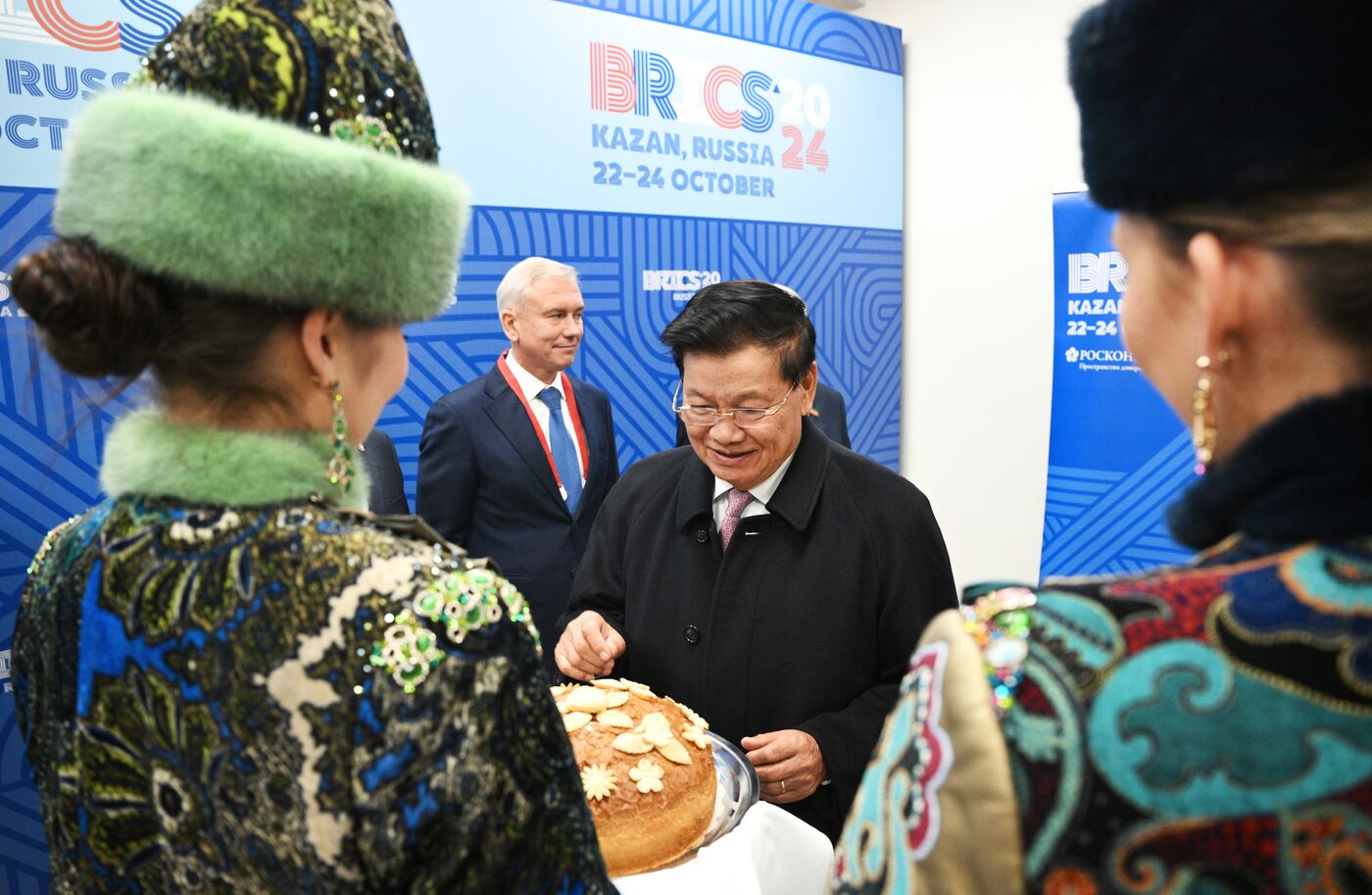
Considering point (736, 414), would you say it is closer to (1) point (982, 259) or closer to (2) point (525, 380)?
(2) point (525, 380)

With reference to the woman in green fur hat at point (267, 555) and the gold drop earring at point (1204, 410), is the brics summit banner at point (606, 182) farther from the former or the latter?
the gold drop earring at point (1204, 410)

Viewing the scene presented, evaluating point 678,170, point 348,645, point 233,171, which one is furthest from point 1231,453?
point 678,170

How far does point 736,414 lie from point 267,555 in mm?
1410

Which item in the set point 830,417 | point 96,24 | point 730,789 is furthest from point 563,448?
point 730,789

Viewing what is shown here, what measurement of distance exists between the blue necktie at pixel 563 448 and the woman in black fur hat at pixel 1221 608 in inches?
130

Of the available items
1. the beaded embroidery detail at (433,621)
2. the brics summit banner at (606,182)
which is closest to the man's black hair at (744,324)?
the beaded embroidery detail at (433,621)

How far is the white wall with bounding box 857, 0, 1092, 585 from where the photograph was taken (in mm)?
5867

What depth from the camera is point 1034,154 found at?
19.3 feet

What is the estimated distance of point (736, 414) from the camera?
7.07ft

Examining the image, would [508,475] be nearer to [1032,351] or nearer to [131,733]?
[131,733]

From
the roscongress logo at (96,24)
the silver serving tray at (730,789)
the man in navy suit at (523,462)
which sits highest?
the roscongress logo at (96,24)

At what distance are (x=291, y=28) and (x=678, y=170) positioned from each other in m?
4.26

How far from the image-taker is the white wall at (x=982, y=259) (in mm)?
5867

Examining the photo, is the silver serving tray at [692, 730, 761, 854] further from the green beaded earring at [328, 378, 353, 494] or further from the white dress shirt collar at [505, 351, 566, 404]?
the white dress shirt collar at [505, 351, 566, 404]
